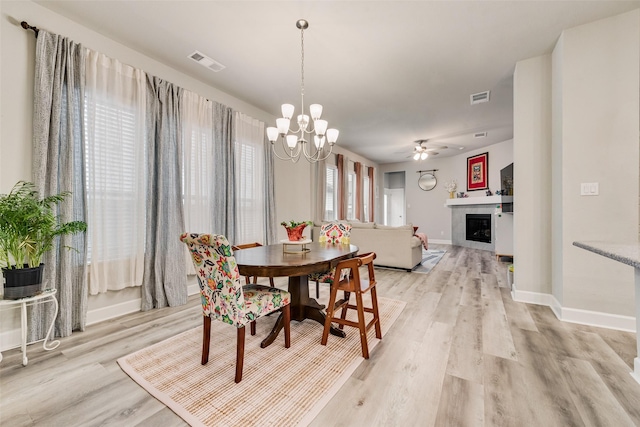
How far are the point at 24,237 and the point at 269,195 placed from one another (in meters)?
2.73

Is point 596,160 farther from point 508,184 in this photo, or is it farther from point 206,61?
point 206,61

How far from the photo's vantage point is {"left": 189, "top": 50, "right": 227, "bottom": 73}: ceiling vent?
2.79 meters

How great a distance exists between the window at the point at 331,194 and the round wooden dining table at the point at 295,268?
155 inches

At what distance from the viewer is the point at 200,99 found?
10.7ft

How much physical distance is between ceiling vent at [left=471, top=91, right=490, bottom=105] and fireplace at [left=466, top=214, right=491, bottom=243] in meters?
3.94

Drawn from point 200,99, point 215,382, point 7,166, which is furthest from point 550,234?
point 7,166

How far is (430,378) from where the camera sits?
161 cm

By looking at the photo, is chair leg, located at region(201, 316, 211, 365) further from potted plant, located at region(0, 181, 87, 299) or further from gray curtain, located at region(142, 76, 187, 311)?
gray curtain, located at region(142, 76, 187, 311)

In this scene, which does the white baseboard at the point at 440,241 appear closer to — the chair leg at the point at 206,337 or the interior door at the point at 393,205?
the interior door at the point at 393,205

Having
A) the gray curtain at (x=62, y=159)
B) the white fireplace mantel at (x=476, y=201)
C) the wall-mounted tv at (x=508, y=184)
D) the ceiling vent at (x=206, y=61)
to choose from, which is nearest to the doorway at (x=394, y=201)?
the white fireplace mantel at (x=476, y=201)

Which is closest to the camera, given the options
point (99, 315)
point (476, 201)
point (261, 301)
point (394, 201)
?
point (261, 301)

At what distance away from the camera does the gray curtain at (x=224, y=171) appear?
343cm

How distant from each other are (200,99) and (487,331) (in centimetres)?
394

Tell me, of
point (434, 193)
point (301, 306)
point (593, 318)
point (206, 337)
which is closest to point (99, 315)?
point (206, 337)
